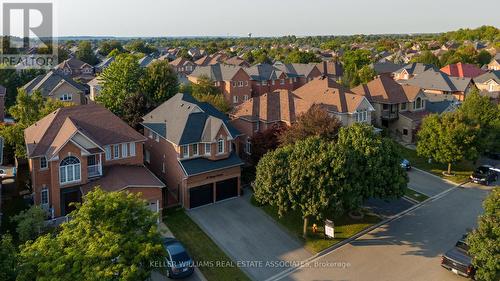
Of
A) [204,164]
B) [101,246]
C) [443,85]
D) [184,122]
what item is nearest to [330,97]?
[184,122]

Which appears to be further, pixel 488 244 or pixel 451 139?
pixel 451 139

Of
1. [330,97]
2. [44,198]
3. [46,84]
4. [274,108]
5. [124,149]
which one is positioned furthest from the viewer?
[46,84]

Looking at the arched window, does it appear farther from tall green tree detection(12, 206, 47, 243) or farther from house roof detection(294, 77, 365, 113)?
house roof detection(294, 77, 365, 113)

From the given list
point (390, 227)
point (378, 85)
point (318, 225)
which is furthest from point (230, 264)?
point (378, 85)

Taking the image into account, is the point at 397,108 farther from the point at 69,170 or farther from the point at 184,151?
the point at 69,170

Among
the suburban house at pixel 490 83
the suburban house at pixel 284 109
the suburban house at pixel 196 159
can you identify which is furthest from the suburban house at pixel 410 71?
the suburban house at pixel 196 159

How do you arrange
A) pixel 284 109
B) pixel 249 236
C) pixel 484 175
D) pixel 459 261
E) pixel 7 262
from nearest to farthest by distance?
pixel 7 262 → pixel 459 261 → pixel 249 236 → pixel 484 175 → pixel 284 109

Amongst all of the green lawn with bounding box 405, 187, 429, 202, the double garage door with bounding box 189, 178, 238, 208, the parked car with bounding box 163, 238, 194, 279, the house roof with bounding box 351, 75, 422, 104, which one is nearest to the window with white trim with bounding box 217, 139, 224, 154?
the double garage door with bounding box 189, 178, 238, 208
